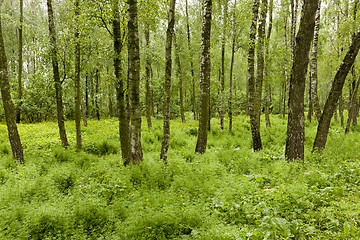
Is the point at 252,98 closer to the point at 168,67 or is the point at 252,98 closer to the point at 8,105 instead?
the point at 168,67

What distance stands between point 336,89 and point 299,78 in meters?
2.24

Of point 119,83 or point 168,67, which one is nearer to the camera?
point 119,83

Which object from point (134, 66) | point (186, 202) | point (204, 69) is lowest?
point (186, 202)

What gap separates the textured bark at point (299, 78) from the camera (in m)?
6.29

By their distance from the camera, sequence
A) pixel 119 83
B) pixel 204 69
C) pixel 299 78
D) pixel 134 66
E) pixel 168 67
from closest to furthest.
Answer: pixel 299 78 < pixel 134 66 < pixel 119 83 < pixel 168 67 < pixel 204 69

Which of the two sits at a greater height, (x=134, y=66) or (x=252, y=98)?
(x=134, y=66)

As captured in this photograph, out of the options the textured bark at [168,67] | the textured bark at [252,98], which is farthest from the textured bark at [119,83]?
the textured bark at [252,98]

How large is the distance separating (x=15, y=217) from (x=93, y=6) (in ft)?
23.9

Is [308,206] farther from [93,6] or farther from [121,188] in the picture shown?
[93,6]

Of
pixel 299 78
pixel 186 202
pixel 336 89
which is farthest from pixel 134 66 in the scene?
pixel 336 89

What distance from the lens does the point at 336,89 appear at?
7578 millimetres

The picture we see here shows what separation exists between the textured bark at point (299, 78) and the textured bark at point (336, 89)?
1.77 meters

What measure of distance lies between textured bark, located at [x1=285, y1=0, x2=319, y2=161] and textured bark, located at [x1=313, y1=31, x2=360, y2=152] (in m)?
1.77

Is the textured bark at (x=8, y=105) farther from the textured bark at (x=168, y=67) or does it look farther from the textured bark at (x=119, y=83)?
the textured bark at (x=168, y=67)
